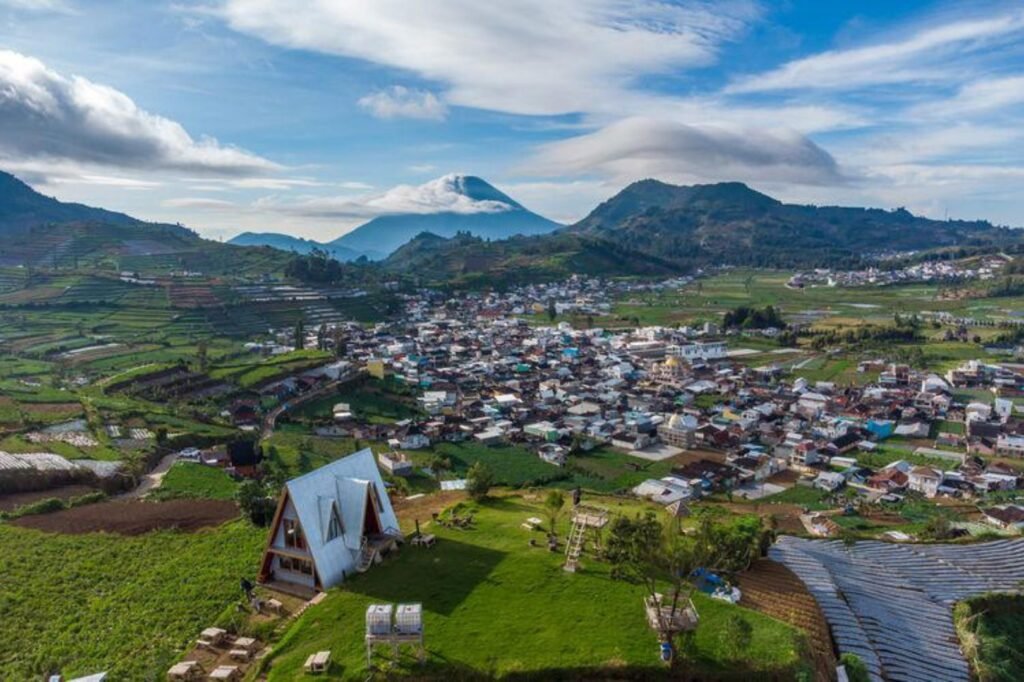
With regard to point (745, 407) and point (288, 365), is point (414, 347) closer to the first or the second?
point (288, 365)

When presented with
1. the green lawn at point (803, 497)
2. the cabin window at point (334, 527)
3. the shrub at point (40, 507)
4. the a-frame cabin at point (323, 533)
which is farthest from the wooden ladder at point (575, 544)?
the shrub at point (40, 507)

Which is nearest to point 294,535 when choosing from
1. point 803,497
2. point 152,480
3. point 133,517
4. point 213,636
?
point 213,636

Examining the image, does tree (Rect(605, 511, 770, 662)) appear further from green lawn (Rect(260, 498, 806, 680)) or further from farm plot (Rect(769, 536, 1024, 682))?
farm plot (Rect(769, 536, 1024, 682))

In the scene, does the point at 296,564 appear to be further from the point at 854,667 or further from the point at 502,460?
the point at 502,460

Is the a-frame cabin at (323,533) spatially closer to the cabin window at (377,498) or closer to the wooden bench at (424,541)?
the cabin window at (377,498)

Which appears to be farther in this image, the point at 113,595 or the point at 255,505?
the point at 255,505

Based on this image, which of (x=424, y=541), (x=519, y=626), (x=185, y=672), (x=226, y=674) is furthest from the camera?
(x=424, y=541)

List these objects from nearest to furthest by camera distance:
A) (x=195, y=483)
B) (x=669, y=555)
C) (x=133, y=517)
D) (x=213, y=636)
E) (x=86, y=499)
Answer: (x=669, y=555) → (x=213, y=636) → (x=133, y=517) → (x=86, y=499) → (x=195, y=483)
